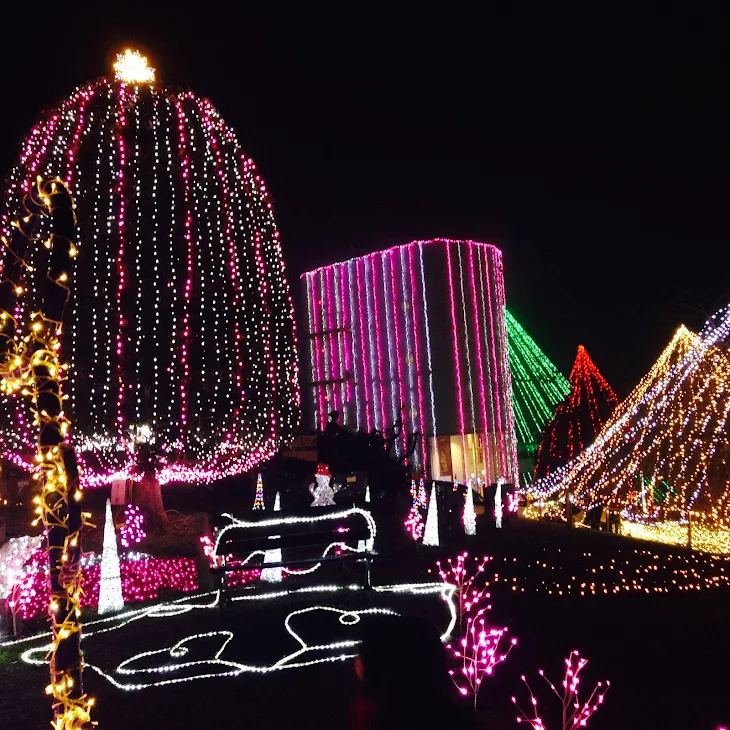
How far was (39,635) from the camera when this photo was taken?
6.51 meters

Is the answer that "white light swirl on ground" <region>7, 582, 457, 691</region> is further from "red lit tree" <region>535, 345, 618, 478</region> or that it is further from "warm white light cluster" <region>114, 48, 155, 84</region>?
"red lit tree" <region>535, 345, 618, 478</region>

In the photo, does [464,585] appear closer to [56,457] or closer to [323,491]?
[323,491]

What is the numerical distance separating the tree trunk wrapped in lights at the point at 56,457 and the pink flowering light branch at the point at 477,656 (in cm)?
215

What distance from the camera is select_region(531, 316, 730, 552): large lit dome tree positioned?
11281 mm

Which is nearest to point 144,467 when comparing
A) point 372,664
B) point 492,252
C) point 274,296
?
point 274,296

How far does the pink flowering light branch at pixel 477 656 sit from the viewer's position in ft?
15.1

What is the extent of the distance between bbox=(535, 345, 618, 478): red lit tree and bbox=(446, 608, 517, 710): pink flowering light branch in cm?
1687

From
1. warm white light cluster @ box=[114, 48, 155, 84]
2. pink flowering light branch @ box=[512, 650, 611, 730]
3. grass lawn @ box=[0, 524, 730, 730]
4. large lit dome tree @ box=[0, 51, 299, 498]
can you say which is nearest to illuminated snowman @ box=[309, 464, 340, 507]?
grass lawn @ box=[0, 524, 730, 730]

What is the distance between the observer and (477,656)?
17.7 ft

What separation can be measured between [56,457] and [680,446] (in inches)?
431

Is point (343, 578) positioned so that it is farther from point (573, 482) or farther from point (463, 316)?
point (463, 316)

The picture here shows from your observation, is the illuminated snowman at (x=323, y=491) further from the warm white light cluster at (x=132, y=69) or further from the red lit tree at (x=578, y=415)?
the red lit tree at (x=578, y=415)

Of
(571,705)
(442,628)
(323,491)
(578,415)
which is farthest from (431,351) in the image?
(571,705)

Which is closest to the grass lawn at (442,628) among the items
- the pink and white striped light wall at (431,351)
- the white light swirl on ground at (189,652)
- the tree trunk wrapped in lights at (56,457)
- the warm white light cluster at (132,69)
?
the white light swirl on ground at (189,652)
